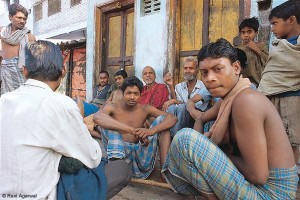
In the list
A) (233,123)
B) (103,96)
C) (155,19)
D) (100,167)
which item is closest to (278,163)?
(233,123)

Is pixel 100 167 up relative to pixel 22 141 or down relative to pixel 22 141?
down

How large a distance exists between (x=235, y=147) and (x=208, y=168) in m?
0.29

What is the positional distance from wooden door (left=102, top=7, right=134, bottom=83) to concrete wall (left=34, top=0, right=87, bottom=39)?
350 cm

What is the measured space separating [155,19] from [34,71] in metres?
4.62

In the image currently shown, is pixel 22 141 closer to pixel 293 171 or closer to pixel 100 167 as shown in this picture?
pixel 100 167

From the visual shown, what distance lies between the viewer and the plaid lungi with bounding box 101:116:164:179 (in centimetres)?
313

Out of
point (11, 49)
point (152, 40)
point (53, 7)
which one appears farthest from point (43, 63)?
point (53, 7)

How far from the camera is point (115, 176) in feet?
6.91

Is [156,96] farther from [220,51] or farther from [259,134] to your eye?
[259,134]

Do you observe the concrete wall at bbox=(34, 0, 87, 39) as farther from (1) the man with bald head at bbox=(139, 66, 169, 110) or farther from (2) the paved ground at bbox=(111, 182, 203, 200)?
(2) the paved ground at bbox=(111, 182, 203, 200)

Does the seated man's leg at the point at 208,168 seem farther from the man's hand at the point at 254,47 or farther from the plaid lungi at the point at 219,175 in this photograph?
the man's hand at the point at 254,47

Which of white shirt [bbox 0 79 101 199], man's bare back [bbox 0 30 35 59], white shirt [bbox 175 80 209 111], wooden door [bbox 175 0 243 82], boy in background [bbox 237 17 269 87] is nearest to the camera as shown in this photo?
white shirt [bbox 0 79 101 199]

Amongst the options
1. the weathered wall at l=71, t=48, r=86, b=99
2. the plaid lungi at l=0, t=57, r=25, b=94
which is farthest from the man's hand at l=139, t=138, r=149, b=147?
the weathered wall at l=71, t=48, r=86, b=99

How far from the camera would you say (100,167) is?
6.31 feet
